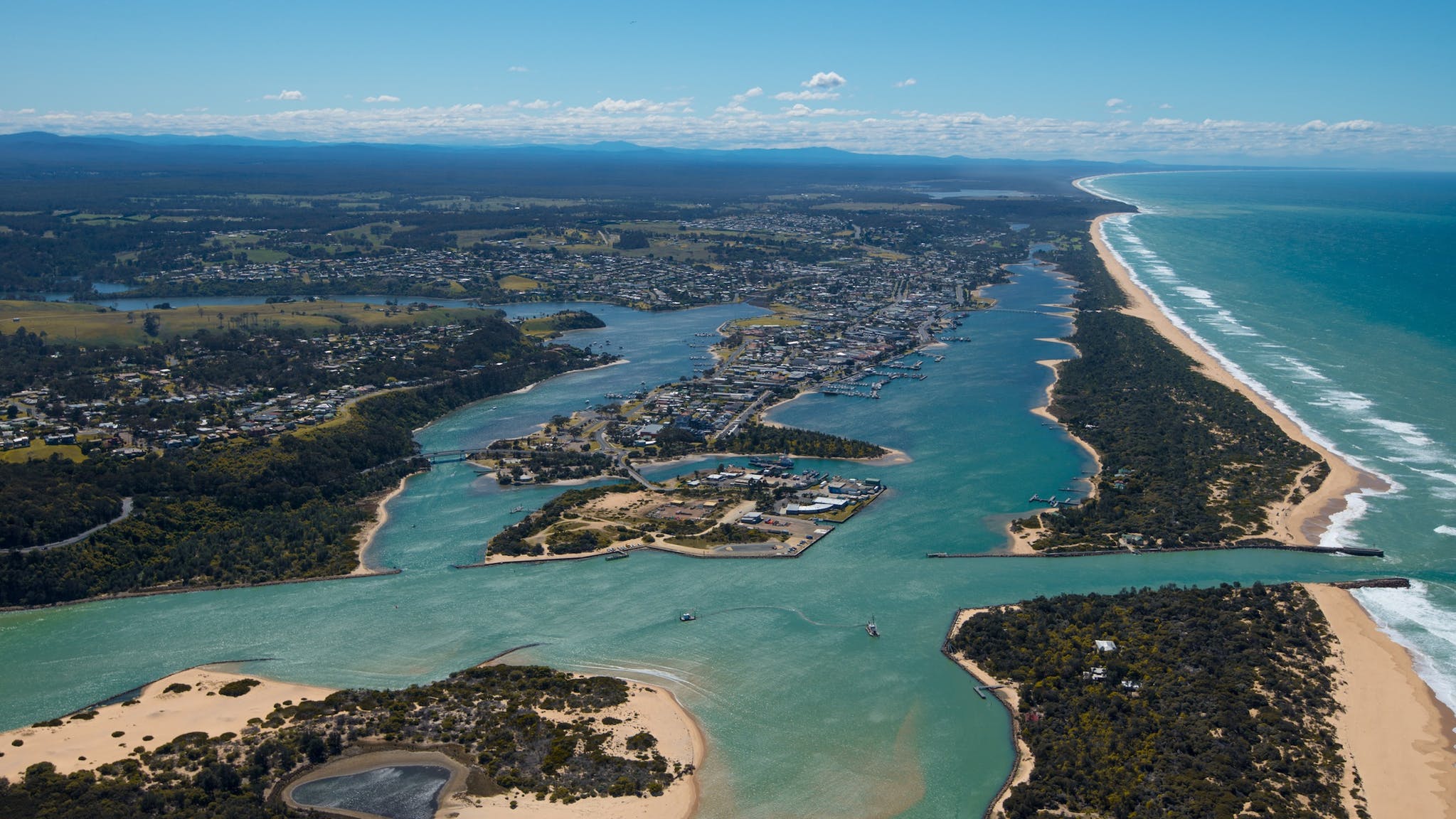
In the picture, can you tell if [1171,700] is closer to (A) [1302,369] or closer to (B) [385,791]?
(B) [385,791]

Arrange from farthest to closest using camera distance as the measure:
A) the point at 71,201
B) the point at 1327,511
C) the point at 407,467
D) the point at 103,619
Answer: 1. the point at 71,201
2. the point at 407,467
3. the point at 1327,511
4. the point at 103,619

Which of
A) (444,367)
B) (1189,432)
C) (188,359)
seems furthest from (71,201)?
(1189,432)

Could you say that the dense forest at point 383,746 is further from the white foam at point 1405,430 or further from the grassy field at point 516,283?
the grassy field at point 516,283

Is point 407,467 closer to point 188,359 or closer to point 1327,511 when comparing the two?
point 188,359

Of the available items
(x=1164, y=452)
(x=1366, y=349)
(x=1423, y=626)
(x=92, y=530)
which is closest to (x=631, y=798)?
(x=1423, y=626)

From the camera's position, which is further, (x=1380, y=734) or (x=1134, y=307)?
(x=1134, y=307)

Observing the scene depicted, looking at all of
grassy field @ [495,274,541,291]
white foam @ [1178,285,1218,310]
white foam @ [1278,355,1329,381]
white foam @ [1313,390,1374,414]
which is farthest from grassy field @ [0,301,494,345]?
white foam @ [1178,285,1218,310]

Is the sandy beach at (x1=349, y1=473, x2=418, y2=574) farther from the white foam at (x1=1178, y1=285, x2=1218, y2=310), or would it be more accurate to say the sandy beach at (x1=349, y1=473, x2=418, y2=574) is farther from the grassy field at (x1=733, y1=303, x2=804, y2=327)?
the white foam at (x1=1178, y1=285, x2=1218, y2=310)
